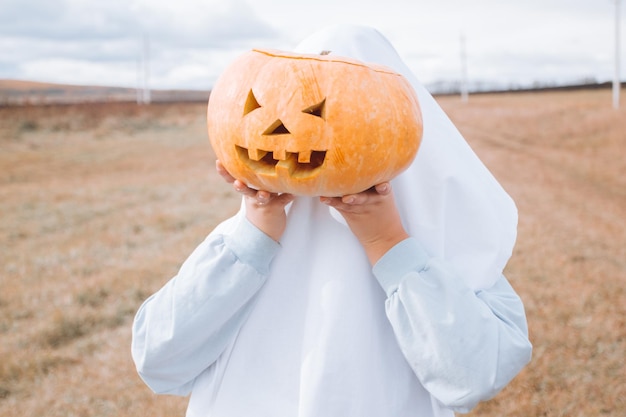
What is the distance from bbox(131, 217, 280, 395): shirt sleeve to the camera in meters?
1.57

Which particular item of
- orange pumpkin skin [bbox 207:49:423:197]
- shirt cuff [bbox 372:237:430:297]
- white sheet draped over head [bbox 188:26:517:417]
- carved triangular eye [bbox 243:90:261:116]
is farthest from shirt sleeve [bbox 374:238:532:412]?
carved triangular eye [bbox 243:90:261:116]

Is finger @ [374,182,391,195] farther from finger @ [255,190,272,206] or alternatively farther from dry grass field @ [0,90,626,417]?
dry grass field @ [0,90,626,417]

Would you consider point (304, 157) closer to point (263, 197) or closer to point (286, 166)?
point (286, 166)

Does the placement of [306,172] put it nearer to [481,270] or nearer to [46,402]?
[481,270]

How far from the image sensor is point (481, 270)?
1.64 metres

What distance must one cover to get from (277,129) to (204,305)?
544 millimetres

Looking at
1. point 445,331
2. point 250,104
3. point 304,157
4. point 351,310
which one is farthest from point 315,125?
point 445,331

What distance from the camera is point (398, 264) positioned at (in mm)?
1498

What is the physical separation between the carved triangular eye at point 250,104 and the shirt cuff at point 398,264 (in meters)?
0.55

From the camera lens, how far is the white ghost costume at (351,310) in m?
1.46

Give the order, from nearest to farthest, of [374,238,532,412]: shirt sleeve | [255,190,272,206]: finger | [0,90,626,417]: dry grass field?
[374,238,532,412]: shirt sleeve
[255,190,272,206]: finger
[0,90,626,417]: dry grass field

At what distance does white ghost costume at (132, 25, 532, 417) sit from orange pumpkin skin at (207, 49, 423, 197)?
19cm

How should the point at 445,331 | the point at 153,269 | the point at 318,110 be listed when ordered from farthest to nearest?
the point at 153,269
the point at 318,110
the point at 445,331

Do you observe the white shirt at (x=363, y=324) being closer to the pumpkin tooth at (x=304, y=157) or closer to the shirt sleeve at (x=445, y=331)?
the shirt sleeve at (x=445, y=331)
